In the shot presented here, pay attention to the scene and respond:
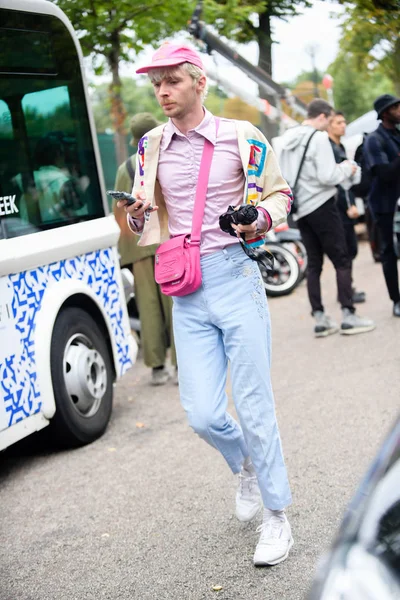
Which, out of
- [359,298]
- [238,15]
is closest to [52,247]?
[359,298]

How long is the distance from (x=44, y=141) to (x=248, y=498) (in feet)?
9.33

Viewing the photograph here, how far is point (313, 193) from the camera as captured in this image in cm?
853

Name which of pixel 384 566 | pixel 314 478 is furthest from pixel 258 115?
pixel 384 566


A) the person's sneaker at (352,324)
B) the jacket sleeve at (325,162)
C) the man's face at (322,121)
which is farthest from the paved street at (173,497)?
the man's face at (322,121)

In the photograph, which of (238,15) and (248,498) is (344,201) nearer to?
(238,15)

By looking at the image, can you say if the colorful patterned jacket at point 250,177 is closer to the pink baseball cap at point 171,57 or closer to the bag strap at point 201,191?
the bag strap at point 201,191

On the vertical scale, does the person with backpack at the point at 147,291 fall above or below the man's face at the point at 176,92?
below

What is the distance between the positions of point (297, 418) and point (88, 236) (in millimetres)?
1769

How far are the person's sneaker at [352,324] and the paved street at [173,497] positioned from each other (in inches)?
33.0

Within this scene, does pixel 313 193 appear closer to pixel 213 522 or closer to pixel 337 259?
pixel 337 259

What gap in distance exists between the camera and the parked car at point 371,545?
185cm

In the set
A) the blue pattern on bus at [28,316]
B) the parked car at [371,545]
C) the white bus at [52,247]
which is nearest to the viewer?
the parked car at [371,545]

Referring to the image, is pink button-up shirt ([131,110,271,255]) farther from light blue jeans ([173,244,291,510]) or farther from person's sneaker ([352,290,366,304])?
person's sneaker ([352,290,366,304])

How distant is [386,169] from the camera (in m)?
8.71
